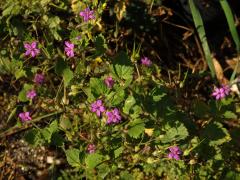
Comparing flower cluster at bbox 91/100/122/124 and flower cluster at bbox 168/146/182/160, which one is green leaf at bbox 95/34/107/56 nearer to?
flower cluster at bbox 91/100/122/124

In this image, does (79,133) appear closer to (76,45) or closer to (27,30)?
(76,45)

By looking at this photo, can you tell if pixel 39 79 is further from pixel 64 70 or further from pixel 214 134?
pixel 214 134

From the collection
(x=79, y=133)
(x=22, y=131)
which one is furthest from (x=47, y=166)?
(x=79, y=133)

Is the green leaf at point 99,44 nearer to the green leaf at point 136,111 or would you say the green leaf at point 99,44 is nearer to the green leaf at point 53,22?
the green leaf at point 136,111

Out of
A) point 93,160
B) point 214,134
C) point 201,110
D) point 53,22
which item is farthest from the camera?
point 53,22

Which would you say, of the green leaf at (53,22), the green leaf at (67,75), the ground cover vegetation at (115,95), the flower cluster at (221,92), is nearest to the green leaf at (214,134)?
the ground cover vegetation at (115,95)

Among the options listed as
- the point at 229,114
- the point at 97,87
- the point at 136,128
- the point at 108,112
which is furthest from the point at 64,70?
the point at 229,114

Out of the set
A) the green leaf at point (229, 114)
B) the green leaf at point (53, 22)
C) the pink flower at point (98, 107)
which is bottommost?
the green leaf at point (229, 114)

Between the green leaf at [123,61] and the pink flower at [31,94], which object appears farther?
the pink flower at [31,94]
